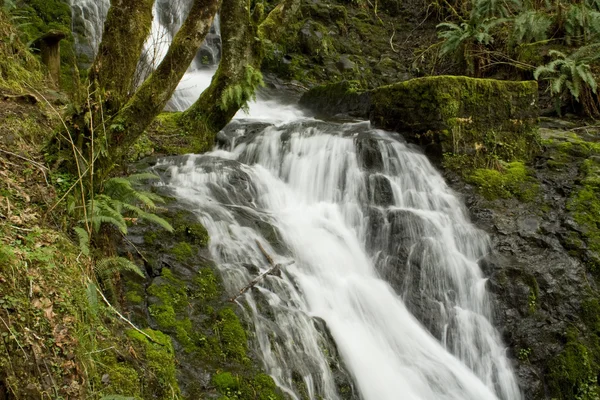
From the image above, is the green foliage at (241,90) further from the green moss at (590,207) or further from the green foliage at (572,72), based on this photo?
the green foliage at (572,72)

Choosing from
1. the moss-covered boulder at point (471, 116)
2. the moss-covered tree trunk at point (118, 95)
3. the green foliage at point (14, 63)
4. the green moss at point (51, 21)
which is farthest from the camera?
the green moss at point (51, 21)

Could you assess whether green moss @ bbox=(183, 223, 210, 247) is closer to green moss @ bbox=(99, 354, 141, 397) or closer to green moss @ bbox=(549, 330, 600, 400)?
green moss @ bbox=(99, 354, 141, 397)

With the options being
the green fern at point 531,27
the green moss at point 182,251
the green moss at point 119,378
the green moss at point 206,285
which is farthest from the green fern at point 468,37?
the green moss at point 119,378

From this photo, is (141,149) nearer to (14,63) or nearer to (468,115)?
(14,63)

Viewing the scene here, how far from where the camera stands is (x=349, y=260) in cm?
633

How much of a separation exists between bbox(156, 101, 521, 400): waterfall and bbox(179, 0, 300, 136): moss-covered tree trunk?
0.68 meters

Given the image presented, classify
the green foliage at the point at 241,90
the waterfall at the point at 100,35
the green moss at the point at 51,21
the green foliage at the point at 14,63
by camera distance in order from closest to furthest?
1. the green foliage at the point at 14,63
2. the green foliage at the point at 241,90
3. the green moss at the point at 51,21
4. the waterfall at the point at 100,35

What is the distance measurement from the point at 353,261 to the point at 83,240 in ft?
12.1

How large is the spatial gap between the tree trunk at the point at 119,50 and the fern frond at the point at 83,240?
1.14 m

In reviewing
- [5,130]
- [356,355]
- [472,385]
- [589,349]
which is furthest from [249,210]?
[589,349]

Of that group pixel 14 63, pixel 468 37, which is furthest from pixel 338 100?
pixel 14 63

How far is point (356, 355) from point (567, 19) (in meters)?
10.7

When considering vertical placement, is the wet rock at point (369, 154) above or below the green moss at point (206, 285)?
above

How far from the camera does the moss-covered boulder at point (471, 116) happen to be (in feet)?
26.3
